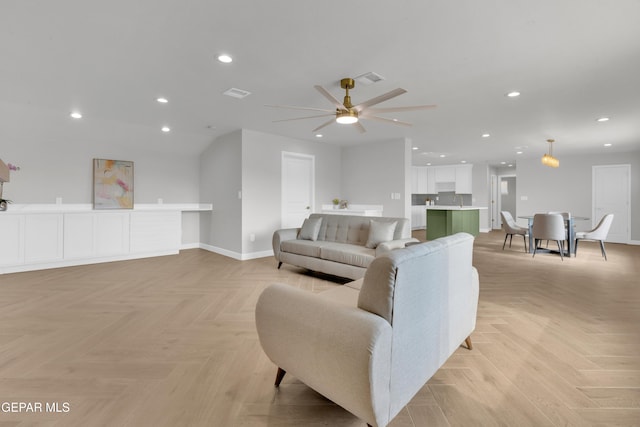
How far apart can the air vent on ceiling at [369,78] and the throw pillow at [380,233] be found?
1705 millimetres

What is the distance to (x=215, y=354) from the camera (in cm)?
210

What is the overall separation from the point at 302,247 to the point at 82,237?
3600 millimetres

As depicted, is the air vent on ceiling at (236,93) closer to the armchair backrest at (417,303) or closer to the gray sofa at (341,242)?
the gray sofa at (341,242)

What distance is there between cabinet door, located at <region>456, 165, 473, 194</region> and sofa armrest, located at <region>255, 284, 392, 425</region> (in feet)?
33.6

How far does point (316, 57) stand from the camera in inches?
108

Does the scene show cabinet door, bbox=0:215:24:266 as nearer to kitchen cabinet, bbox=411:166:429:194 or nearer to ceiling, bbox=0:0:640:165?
ceiling, bbox=0:0:640:165

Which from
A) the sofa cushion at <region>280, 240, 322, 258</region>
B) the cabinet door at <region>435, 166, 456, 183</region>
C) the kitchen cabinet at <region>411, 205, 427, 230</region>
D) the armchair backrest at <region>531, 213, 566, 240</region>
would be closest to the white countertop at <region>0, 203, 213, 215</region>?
the sofa cushion at <region>280, 240, 322, 258</region>

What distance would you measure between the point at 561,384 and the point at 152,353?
255 centimetres

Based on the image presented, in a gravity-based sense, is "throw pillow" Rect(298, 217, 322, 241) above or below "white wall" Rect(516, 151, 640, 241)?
below

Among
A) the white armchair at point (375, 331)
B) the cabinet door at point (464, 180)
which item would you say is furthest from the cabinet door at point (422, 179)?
the white armchair at point (375, 331)

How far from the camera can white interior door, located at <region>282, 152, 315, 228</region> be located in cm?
611

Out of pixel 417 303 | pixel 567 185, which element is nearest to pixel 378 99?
pixel 417 303

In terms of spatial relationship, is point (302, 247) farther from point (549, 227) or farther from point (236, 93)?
point (549, 227)

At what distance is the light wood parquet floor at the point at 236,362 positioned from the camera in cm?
151
